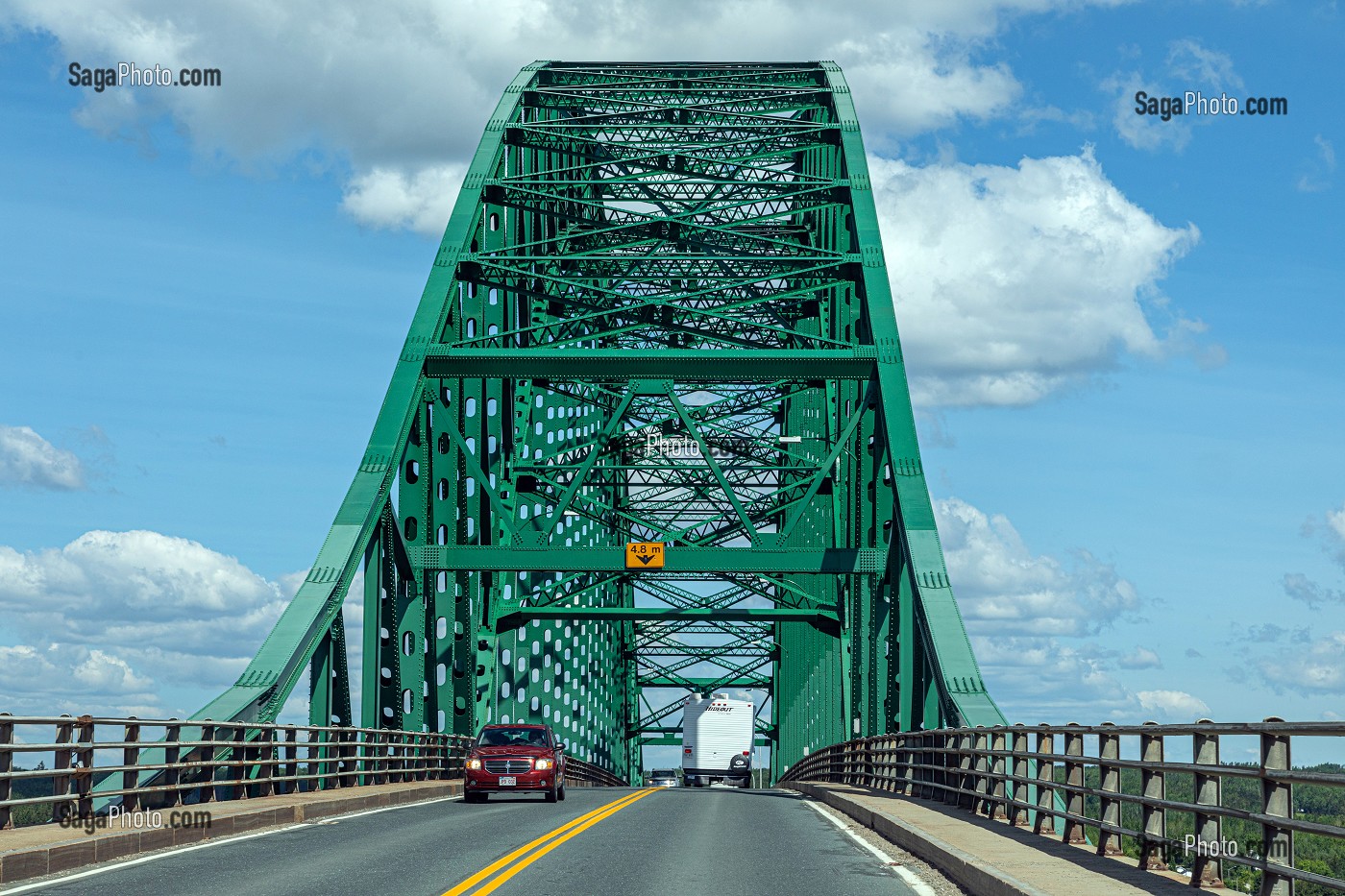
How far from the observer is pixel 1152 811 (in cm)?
1220

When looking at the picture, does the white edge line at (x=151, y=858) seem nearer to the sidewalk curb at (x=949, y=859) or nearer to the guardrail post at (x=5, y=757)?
the guardrail post at (x=5, y=757)

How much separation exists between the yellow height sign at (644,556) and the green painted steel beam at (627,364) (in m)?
3.54

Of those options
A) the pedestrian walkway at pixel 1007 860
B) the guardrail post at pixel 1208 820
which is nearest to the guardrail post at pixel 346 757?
the pedestrian walkway at pixel 1007 860

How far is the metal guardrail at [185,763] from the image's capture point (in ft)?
49.2

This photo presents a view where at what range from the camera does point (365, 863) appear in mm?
14508

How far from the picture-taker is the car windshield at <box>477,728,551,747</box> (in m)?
28.7

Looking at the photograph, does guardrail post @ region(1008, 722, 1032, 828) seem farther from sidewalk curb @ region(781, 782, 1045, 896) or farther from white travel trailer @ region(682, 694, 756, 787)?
white travel trailer @ region(682, 694, 756, 787)

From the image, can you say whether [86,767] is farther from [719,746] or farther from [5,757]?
[719,746]

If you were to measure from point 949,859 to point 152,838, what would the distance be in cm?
762

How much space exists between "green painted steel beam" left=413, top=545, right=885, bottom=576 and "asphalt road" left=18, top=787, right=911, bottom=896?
34.2ft

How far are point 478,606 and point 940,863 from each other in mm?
25300

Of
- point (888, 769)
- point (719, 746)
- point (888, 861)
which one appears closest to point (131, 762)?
point (888, 861)

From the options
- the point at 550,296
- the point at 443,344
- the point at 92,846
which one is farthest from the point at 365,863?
the point at 550,296


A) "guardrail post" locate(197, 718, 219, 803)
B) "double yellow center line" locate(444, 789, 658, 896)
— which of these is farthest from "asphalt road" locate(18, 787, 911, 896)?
"guardrail post" locate(197, 718, 219, 803)
